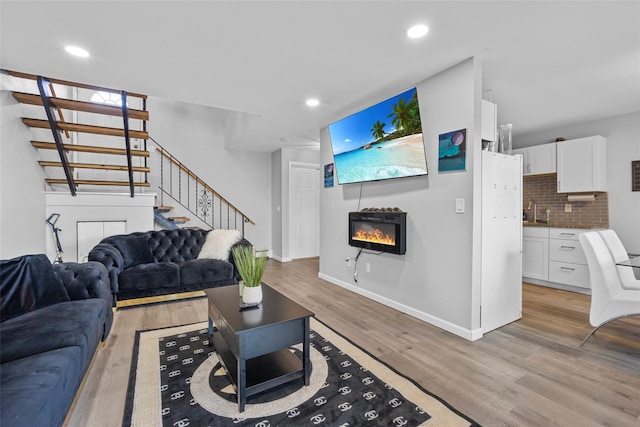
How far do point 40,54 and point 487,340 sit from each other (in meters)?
4.48

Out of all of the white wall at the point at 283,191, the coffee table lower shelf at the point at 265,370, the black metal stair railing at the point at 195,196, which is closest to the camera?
the coffee table lower shelf at the point at 265,370

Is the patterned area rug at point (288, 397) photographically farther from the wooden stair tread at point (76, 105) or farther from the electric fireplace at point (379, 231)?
the wooden stair tread at point (76, 105)

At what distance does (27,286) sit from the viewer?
2051 millimetres

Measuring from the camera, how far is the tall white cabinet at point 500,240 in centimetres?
269

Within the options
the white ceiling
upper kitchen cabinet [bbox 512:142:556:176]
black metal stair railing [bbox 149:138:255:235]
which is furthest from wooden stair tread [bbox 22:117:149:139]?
upper kitchen cabinet [bbox 512:142:556:176]

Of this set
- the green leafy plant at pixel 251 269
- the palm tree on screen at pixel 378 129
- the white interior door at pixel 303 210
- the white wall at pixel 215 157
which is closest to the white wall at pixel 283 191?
the white interior door at pixel 303 210

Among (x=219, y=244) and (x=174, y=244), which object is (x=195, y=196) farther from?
(x=219, y=244)

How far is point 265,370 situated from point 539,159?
16.0 ft

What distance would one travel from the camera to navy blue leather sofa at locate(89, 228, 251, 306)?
331 cm

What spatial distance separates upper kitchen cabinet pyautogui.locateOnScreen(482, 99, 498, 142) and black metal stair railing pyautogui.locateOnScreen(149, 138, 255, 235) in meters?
4.95

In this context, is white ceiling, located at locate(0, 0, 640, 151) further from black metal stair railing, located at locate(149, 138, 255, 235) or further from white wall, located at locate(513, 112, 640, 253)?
black metal stair railing, located at locate(149, 138, 255, 235)

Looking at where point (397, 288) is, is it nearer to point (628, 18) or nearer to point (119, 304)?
point (628, 18)

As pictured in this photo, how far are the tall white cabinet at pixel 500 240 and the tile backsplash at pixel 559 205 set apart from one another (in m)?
1.89

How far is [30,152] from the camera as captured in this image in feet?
11.9
